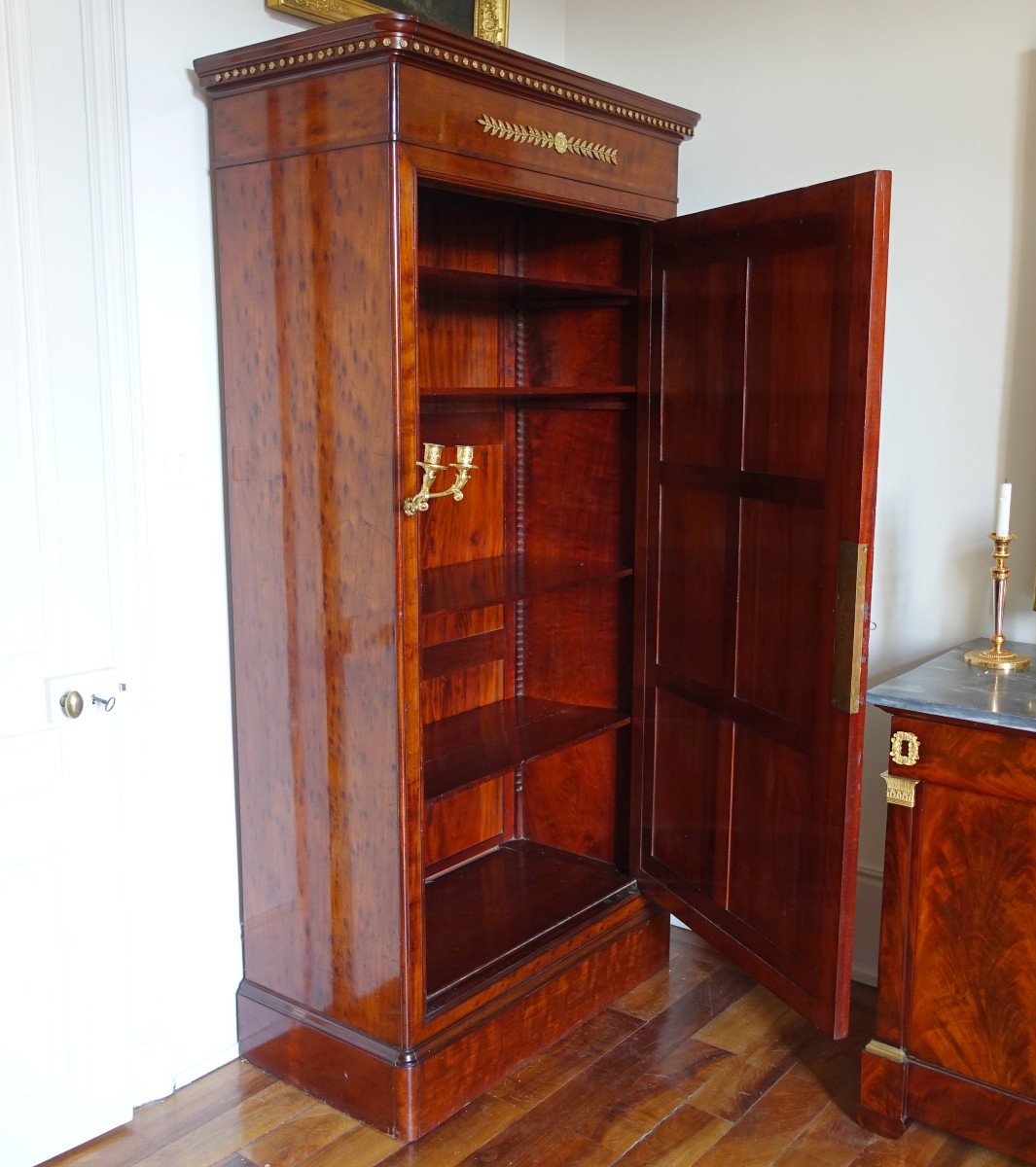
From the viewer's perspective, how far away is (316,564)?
206cm

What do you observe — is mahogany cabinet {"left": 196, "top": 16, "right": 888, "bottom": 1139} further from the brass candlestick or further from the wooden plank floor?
the brass candlestick

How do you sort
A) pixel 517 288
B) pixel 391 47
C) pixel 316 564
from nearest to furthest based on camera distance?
pixel 391 47, pixel 316 564, pixel 517 288

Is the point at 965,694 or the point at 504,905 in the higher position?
the point at 965,694

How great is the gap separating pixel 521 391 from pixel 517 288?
49 centimetres

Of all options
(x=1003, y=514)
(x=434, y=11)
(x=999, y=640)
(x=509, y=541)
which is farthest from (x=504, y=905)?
(x=434, y=11)

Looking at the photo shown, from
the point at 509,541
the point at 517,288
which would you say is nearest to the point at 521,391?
the point at 517,288

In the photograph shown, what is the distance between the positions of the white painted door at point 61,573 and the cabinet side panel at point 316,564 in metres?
0.22

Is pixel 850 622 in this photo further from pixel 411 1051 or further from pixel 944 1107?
pixel 411 1051

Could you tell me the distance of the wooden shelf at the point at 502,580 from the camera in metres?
2.27

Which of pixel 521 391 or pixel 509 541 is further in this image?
pixel 509 541

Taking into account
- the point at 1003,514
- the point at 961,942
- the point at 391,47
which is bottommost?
the point at 961,942

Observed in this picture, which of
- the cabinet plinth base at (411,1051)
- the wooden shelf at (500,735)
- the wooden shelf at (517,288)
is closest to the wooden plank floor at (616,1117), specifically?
the cabinet plinth base at (411,1051)

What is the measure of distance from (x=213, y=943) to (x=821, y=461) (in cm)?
144

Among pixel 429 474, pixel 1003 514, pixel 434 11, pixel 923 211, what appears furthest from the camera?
pixel 434 11
